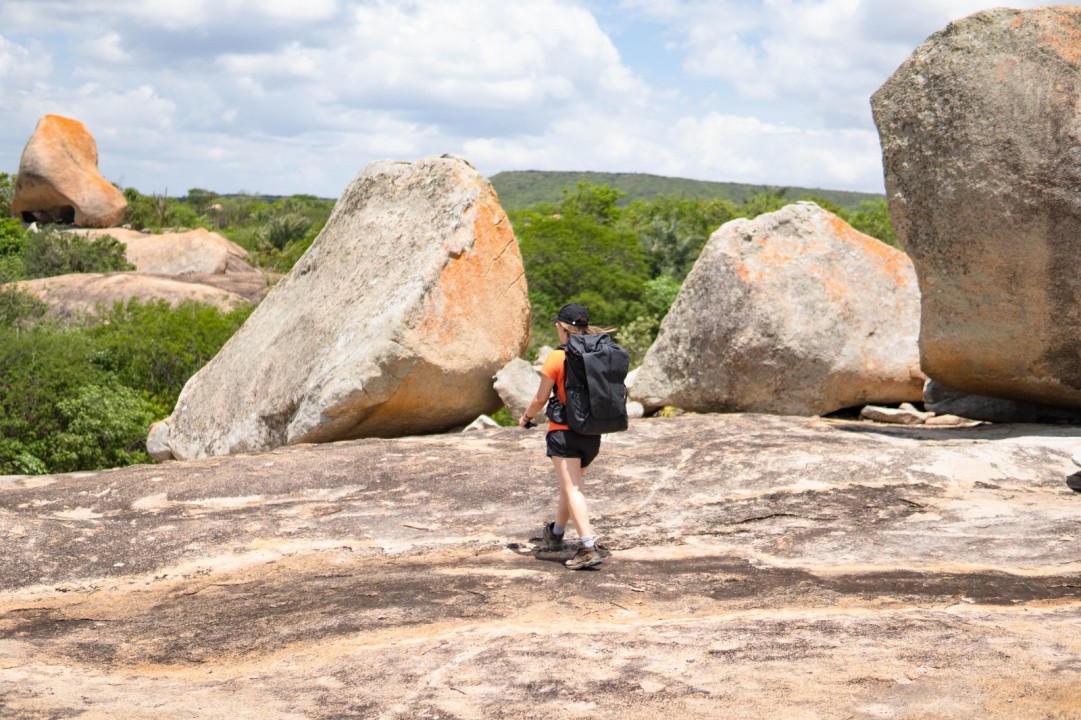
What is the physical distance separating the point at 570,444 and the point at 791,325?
472 cm

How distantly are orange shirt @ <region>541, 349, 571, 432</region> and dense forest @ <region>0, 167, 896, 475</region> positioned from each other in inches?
397

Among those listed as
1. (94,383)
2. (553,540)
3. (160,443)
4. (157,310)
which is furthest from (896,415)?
(157,310)

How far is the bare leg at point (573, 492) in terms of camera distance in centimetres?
675

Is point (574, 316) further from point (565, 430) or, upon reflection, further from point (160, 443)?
point (160, 443)

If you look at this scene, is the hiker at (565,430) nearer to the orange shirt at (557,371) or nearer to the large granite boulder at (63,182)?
the orange shirt at (557,371)

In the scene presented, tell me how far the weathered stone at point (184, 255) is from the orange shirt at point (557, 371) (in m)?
26.5

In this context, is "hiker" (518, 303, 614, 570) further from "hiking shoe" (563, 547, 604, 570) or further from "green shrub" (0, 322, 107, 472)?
"green shrub" (0, 322, 107, 472)

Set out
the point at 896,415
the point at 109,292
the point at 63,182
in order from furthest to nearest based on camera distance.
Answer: the point at 63,182 → the point at 109,292 → the point at 896,415

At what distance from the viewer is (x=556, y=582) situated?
21.0ft

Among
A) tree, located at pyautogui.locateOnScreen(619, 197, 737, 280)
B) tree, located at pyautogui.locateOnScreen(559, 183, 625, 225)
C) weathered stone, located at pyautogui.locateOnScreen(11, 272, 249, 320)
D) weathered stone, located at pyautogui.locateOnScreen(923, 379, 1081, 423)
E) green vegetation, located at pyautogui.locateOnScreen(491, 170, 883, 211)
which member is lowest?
weathered stone, located at pyautogui.locateOnScreen(923, 379, 1081, 423)

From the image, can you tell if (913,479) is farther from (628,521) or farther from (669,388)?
(669,388)

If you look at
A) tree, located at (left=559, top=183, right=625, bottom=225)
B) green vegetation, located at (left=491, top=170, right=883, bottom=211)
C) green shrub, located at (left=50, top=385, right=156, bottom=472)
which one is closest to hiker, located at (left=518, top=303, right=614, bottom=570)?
green shrub, located at (left=50, top=385, right=156, bottom=472)

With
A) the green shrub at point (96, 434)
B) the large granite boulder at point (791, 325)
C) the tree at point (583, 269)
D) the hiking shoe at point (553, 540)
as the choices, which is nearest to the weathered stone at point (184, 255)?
the tree at point (583, 269)

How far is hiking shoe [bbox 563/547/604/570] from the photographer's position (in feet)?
21.7
